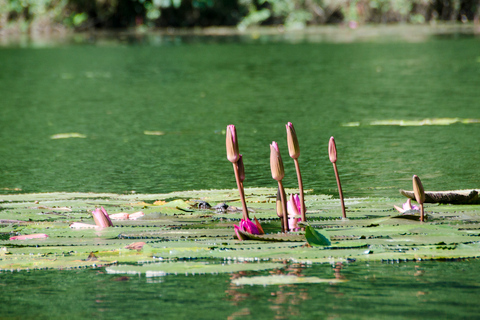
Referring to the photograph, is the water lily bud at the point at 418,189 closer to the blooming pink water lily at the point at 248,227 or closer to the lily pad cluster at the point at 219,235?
the lily pad cluster at the point at 219,235

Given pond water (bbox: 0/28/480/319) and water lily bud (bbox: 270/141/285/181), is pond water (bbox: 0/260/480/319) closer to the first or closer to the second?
pond water (bbox: 0/28/480/319)

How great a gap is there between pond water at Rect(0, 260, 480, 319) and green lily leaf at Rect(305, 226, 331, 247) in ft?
0.26

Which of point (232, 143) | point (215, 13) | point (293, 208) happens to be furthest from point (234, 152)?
point (215, 13)

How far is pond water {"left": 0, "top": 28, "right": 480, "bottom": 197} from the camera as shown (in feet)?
8.13

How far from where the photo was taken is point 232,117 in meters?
4.10

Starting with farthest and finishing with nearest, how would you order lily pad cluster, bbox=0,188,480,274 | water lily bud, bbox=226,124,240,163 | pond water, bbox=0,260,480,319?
→ water lily bud, bbox=226,124,240,163 → lily pad cluster, bbox=0,188,480,274 → pond water, bbox=0,260,480,319

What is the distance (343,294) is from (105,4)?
541 inches

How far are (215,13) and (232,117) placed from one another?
11.3 meters

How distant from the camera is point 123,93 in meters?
5.30

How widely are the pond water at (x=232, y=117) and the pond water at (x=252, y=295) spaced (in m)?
0.79

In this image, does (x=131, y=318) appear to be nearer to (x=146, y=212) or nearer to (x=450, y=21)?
(x=146, y=212)

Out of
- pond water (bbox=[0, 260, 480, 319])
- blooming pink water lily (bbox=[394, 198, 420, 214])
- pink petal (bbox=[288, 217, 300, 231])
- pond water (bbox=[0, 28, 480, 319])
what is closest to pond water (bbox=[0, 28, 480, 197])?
pond water (bbox=[0, 28, 480, 319])

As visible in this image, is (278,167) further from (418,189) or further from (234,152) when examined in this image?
(418,189)

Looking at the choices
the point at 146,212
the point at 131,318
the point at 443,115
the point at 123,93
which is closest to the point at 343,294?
the point at 131,318
